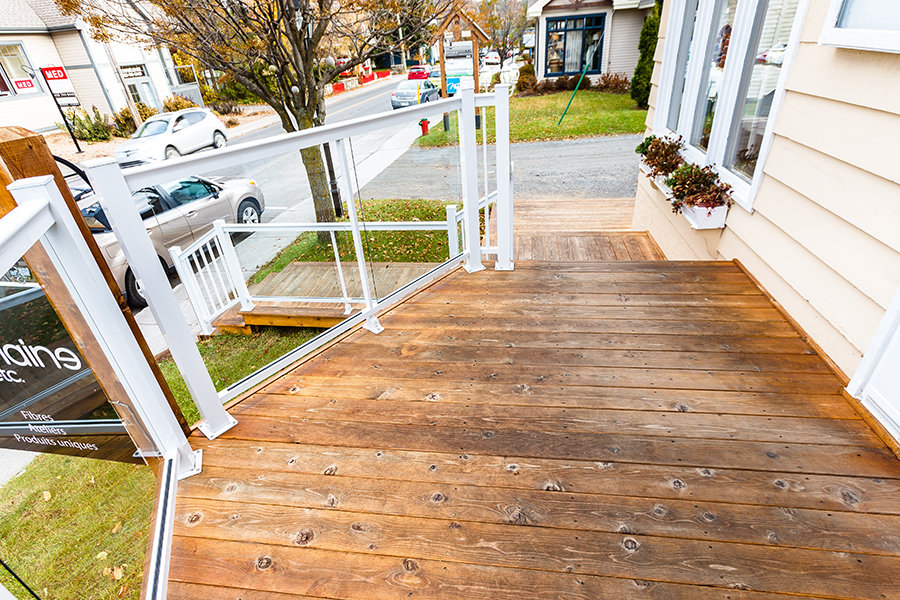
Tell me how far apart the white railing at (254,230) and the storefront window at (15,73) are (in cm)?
1702

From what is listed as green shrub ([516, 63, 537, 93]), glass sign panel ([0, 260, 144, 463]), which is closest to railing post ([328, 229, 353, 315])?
glass sign panel ([0, 260, 144, 463])

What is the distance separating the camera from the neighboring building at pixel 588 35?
14.1m

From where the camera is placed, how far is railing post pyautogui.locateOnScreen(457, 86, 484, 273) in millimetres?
2461

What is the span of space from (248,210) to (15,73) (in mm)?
18132

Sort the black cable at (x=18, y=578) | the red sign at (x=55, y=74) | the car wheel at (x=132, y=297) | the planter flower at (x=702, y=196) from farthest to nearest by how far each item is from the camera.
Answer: the red sign at (x=55, y=74)
the car wheel at (x=132, y=297)
the planter flower at (x=702, y=196)
the black cable at (x=18, y=578)

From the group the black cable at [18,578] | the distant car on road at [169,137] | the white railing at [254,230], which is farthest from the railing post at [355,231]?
the distant car on road at [169,137]

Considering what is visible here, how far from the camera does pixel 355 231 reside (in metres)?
2.24

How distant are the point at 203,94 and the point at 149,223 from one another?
749 inches

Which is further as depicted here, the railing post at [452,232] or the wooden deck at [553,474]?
the railing post at [452,232]

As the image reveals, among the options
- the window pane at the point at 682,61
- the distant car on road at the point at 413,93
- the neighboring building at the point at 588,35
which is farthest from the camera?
the distant car on road at the point at 413,93

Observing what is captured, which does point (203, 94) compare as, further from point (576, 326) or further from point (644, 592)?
point (644, 592)

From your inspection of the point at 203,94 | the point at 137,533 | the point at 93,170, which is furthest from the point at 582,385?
the point at 203,94

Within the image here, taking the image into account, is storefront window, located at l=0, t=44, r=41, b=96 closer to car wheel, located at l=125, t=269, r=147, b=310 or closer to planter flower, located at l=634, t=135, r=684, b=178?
car wheel, located at l=125, t=269, r=147, b=310

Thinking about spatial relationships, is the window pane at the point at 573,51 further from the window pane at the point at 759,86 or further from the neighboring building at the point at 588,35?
the window pane at the point at 759,86
